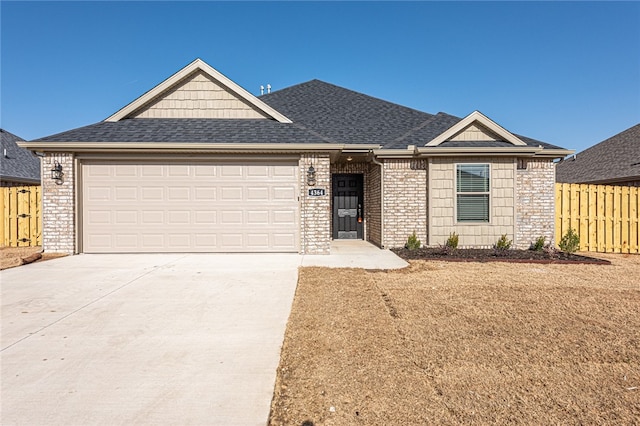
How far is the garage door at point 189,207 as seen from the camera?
9.40 meters

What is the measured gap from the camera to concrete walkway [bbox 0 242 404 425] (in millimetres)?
2572

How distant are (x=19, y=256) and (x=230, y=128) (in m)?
6.63

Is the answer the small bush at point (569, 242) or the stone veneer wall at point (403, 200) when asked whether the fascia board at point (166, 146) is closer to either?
the stone veneer wall at point (403, 200)

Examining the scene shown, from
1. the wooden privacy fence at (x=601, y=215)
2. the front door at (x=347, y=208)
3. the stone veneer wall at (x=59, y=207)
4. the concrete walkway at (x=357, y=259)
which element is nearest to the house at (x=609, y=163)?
the wooden privacy fence at (x=601, y=215)

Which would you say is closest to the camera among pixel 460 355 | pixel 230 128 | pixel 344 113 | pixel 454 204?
pixel 460 355

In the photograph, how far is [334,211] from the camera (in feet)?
42.4

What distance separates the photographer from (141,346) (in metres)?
3.64

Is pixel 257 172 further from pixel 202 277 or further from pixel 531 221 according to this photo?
pixel 531 221

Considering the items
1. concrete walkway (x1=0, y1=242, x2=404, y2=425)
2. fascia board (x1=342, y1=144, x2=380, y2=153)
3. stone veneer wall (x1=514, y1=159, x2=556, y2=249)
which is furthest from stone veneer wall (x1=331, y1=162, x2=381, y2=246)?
concrete walkway (x1=0, y1=242, x2=404, y2=425)

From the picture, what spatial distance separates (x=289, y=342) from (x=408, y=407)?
1525mm

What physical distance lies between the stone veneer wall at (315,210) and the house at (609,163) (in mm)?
12348

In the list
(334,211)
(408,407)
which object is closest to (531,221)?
(334,211)

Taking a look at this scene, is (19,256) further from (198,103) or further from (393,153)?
(393,153)

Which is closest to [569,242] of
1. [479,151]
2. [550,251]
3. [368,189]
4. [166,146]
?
[550,251]
